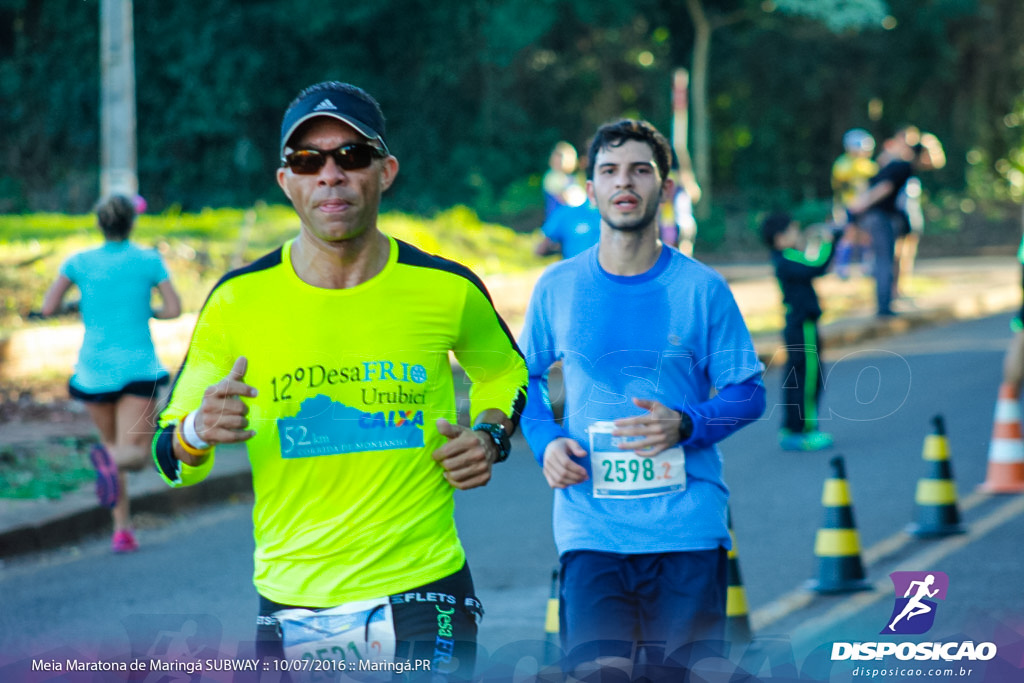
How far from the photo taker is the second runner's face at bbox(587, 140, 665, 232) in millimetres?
4379

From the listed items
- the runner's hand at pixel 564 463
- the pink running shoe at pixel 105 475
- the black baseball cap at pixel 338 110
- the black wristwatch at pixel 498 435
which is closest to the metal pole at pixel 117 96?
the pink running shoe at pixel 105 475

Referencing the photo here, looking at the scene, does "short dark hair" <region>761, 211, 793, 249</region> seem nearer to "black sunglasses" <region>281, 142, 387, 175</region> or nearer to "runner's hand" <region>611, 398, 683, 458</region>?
Result: "runner's hand" <region>611, 398, 683, 458</region>

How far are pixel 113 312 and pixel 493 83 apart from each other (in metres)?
29.3

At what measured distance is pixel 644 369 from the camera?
431 centimetres

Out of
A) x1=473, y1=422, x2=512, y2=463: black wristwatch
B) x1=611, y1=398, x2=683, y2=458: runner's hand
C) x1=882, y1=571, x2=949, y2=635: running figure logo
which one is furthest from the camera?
x1=882, y1=571, x2=949, y2=635: running figure logo

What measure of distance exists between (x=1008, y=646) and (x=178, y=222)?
1522 centimetres

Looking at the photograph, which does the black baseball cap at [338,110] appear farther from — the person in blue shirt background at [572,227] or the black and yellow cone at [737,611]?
the person in blue shirt background at [572,227]

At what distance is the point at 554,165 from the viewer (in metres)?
13.8

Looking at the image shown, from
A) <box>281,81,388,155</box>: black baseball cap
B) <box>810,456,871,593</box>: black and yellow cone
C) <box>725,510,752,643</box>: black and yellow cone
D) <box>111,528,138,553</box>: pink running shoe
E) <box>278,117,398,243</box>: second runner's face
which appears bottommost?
<box>725,510,752,643</box>: black and yellow cone

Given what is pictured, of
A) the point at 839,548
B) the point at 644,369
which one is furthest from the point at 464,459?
the point at 839,548

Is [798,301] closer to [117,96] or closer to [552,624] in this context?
[552,624]

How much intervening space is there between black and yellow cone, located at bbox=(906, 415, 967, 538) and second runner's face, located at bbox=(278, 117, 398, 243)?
17.0 ft

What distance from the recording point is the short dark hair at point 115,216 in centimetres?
785

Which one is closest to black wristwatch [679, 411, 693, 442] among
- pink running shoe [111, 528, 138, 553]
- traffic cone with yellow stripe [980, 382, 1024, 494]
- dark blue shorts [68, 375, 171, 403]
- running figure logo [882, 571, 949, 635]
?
running figure logo [882, 571, 949, 635]
